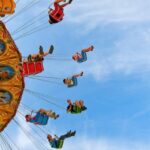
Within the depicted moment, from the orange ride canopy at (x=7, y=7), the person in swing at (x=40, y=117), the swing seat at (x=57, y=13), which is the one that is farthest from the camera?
the person in swing at (x=40, y=117)

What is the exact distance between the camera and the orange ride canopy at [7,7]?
22875 millimetres

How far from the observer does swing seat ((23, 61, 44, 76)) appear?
24.0 metres

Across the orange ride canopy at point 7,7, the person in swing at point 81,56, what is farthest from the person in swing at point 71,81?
the orange ride canopy at point 7,7

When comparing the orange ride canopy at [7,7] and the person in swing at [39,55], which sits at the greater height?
the orange ride canopy at [7,7]

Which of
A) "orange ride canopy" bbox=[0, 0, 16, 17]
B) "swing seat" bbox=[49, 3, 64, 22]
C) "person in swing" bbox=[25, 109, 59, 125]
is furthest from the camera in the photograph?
"person in swing" bbox=[25, 109, 59, 125]

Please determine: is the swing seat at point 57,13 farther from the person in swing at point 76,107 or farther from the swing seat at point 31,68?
the person in swing at point 76,107

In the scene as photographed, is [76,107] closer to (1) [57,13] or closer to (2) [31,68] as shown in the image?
(2) [31,68]

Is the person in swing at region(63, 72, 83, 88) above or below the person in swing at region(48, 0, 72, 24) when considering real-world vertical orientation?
below

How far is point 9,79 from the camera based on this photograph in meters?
24.4

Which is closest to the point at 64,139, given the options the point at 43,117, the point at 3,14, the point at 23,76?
the point at 43,117

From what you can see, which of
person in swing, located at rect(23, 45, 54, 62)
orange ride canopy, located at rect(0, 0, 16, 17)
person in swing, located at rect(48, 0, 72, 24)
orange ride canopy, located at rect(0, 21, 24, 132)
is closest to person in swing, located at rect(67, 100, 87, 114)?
orange ride canopy, located at rect(0, 21, 24, 132)

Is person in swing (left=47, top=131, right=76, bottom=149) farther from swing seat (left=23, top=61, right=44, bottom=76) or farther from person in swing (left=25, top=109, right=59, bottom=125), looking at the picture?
swing seat (left=23, top=61, right=44, bottom=76)

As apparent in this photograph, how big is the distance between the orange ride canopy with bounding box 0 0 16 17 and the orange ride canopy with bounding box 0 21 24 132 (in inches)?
41.5

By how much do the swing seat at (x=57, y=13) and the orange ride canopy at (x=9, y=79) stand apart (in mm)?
2357
